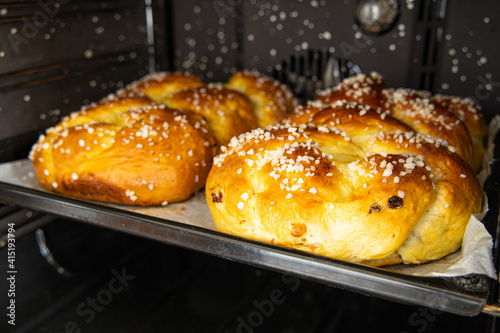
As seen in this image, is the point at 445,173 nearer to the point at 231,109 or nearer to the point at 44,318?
the point at 231,109

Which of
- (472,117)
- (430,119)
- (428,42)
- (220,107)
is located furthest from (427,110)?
(220,107)

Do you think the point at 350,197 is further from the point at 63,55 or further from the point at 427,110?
the point at 63,55

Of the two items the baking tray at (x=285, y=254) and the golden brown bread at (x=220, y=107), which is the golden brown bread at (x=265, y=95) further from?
the baking tray at (x=285, y=254)

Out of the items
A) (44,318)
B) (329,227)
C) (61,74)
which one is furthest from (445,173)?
(61,74)

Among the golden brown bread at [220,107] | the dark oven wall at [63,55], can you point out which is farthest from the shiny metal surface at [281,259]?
the golden brown bread at [220,107]

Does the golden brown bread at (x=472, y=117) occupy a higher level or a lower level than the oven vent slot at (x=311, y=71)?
lower

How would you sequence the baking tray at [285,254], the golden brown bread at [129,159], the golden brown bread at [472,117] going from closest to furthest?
1. the baking tray at [285,254]
2. the golden brown bread at [129,159]
3. the golden brown bread at [472,117]
